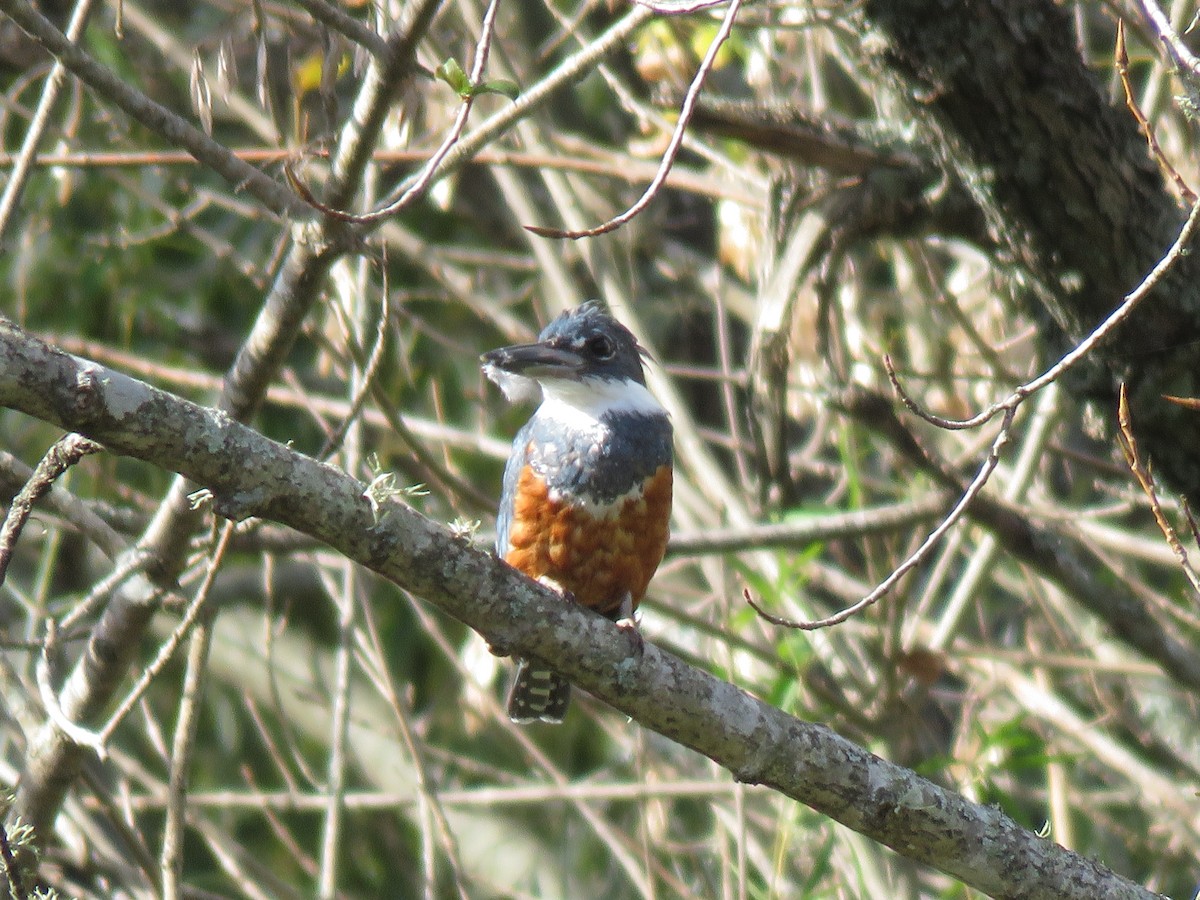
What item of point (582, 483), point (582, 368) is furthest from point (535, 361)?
point (582, 483)

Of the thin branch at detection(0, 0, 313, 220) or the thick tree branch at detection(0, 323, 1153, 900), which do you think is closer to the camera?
the thick tree branch at detection(0, 323, 1153, 900)

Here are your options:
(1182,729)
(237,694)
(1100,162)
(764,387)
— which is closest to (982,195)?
(1100,162)

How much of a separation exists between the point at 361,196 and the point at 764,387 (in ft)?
4.69

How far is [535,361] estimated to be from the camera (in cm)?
390

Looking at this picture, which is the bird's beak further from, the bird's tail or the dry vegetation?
the bird's tail

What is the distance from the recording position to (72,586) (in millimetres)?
6430

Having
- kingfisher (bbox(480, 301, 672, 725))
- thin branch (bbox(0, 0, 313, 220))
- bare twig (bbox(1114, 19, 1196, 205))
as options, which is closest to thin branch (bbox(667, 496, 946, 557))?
kingfisher (bbox(480, 301, 672, 725))

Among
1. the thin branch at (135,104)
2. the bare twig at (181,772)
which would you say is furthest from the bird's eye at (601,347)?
the thin branch at (135,104)

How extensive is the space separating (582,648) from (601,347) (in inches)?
66.0

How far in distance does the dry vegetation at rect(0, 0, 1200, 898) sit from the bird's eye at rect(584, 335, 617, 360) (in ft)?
1.46

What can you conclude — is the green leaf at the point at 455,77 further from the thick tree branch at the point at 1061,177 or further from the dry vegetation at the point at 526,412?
the thick tree branch at the point at 1061,177

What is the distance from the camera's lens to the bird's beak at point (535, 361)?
3732 mm

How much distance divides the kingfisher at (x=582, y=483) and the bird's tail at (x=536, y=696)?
355mm

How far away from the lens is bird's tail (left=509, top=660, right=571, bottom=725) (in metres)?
4.26
